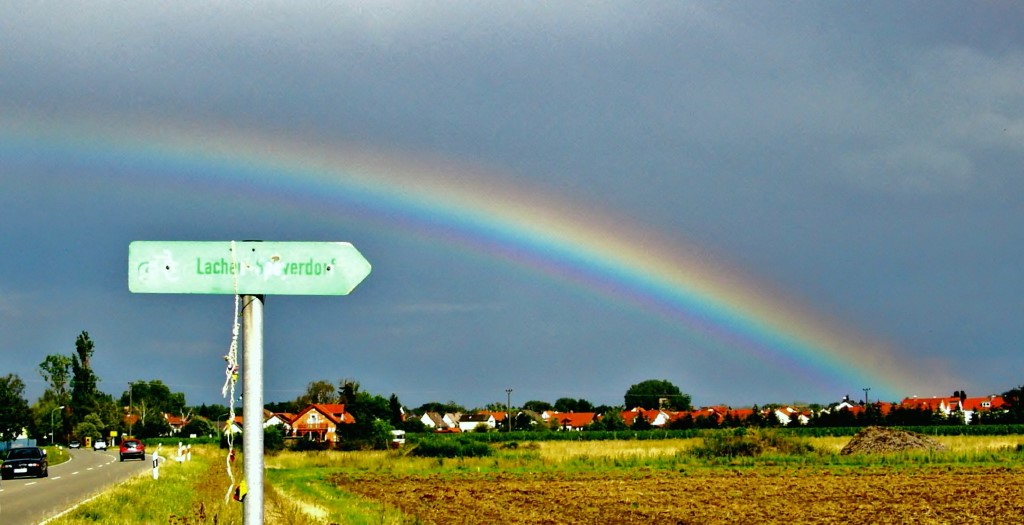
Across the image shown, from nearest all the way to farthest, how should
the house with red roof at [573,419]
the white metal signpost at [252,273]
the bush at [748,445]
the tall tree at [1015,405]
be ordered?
the white metal signpost at [252,273]
the bush at [748,445]
the tall tree at [1015,405]
the house with red roof at [573,419]

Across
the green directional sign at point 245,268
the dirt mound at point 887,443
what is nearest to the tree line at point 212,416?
the dirt mound at point 887,443

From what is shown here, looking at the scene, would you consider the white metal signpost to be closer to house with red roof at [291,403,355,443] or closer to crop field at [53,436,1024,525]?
crop field at [53,436,1024,525]

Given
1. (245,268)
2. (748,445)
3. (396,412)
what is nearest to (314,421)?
(396,412)

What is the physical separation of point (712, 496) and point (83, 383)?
5238 inches

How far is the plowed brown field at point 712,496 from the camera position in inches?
917

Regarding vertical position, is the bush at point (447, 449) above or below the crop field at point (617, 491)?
above

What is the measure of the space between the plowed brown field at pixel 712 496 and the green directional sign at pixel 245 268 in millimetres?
18129

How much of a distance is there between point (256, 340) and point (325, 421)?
125982mm

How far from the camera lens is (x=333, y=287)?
15.2 ft

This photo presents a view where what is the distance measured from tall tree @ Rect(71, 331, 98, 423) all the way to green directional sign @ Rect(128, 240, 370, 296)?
151m

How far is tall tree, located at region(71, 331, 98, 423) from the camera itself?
14425 cm

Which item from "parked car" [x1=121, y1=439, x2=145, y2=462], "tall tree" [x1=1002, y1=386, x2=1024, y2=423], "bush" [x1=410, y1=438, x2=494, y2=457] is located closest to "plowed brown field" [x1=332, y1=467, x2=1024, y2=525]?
"bush" [x1=410, y1=438, x2=494, y2=457]

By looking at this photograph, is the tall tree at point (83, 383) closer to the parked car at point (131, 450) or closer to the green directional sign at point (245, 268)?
the parked car at point (131, 450)

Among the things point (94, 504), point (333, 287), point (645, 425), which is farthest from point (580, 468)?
point (645, 425)
